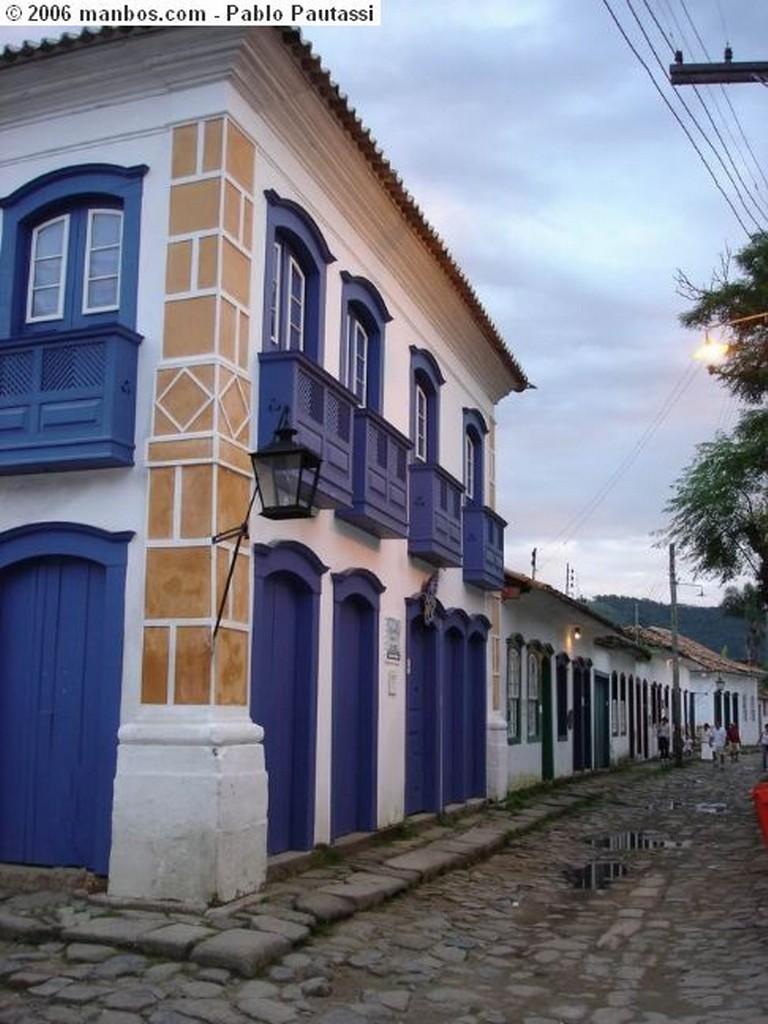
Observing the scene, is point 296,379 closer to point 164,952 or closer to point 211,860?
point 211,860

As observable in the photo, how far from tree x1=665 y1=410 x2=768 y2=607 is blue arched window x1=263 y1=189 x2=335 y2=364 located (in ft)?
27.8

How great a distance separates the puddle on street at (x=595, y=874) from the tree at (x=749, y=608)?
8.82 m

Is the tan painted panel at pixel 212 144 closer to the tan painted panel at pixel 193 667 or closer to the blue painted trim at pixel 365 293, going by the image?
the blue painted trim at pixel 365 293

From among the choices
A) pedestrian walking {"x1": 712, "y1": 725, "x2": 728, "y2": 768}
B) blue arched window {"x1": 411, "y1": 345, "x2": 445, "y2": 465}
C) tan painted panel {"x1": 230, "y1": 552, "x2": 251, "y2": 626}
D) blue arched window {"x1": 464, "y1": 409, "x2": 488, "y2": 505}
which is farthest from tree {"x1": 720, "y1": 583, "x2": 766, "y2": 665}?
tan painted panel {"x1": 230, "y1": 552, "x2": 251, "y2": 626}

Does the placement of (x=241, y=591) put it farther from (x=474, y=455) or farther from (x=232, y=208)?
(x=474, y=455)

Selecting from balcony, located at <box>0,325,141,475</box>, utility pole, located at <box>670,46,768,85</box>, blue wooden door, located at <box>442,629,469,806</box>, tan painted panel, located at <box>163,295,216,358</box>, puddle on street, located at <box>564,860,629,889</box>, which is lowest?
puddle on street, located at <box>564,860,629,889</box>

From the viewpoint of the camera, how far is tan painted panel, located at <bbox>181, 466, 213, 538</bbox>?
7805mm

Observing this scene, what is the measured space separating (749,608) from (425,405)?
13417mm

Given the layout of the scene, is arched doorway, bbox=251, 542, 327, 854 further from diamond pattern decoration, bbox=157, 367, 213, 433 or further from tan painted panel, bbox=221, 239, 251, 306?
tan painted panel, bbox=221, 239, 251, 306

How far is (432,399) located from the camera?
1372 cm

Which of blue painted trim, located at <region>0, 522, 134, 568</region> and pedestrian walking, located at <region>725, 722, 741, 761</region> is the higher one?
blue painted trim, located at <region>0, 522, 134, 568</region>

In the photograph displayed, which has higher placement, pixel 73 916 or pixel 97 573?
pixel 97 573

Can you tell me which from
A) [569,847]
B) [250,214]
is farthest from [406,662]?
[250,214]

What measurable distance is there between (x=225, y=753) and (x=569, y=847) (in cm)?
637
